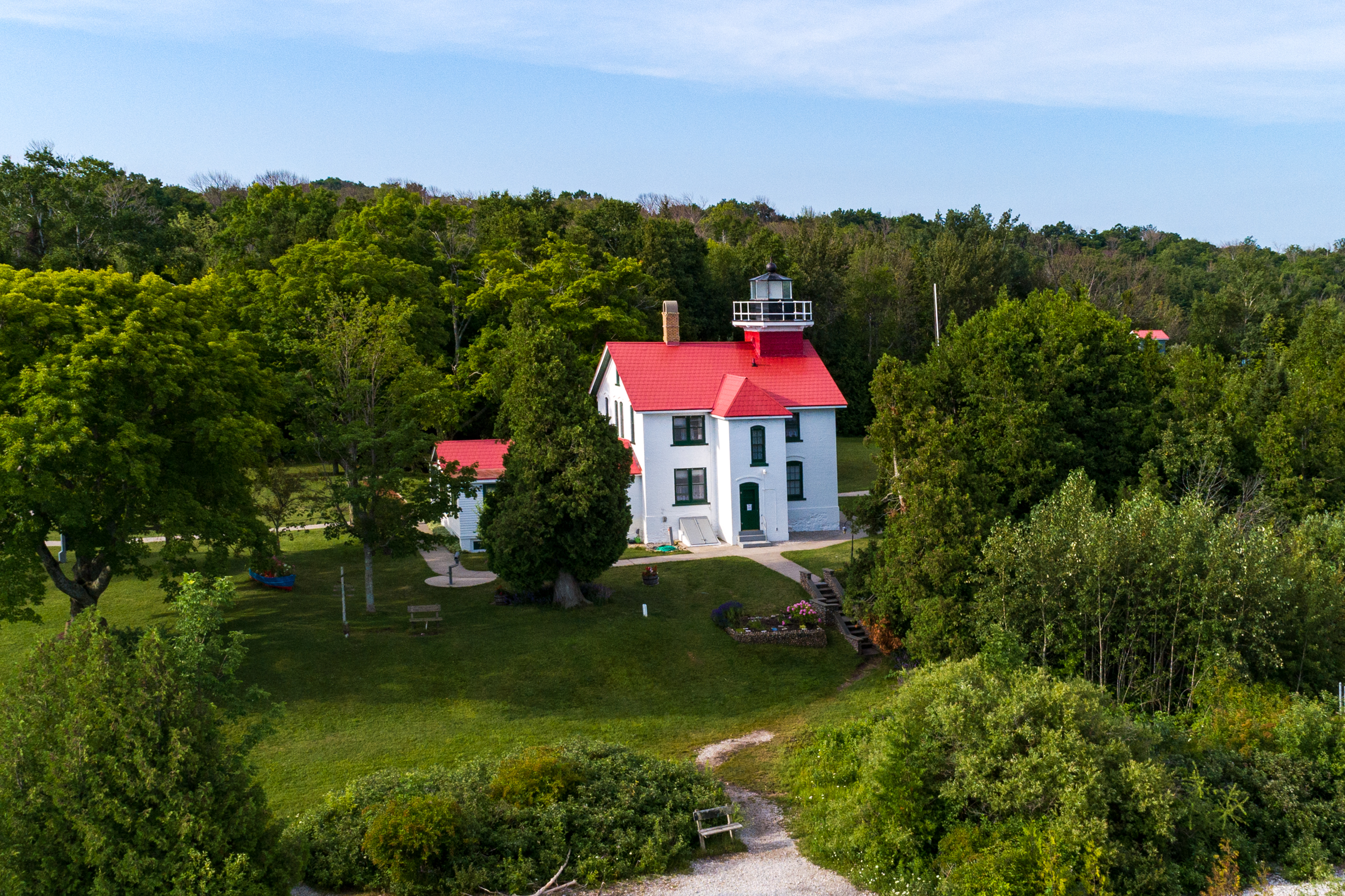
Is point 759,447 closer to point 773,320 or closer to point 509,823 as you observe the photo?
point 773,320

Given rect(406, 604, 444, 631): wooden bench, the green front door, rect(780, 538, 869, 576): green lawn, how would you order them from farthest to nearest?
1. the green front door
2. rect(780, 538, 869, 576): green lawn
3. rect(406, 604, 444, 631): wooden bench

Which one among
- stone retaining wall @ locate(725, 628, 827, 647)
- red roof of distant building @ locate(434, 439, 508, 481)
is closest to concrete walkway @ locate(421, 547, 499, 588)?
red roof of distant building @ locate(434, 439, 508, 481)

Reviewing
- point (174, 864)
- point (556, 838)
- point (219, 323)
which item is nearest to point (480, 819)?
point (556, 838)

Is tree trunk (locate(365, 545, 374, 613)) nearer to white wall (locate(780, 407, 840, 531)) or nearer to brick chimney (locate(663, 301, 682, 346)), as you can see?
brick chimney (locate(663, 301, 682, 346))

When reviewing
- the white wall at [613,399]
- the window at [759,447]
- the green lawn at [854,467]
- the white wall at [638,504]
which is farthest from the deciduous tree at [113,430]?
the green lawn at [854,467]

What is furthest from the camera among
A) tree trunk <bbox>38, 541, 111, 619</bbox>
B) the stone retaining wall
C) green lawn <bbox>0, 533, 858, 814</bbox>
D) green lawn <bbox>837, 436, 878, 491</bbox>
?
green lawn <bbox>837, 436, 878, 491</bbox>

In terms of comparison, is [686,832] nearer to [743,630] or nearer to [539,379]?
[743,630]
